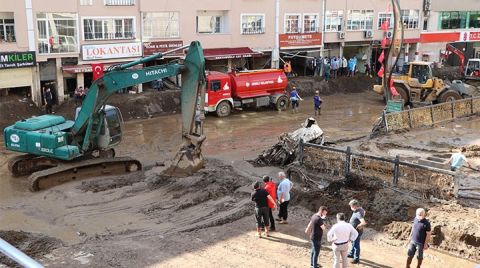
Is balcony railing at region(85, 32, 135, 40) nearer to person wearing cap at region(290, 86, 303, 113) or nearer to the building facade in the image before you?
the building facade

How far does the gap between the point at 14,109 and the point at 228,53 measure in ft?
43.5

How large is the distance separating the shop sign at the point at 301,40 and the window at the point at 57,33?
14.2 m

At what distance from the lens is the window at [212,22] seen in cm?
3384

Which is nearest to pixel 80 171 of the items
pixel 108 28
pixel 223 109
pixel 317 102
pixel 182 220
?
pixel 182 220

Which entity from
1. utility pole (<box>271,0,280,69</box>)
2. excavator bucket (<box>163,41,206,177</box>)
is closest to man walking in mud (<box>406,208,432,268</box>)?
excavator bucket (<box>163,41,206,177</box>)

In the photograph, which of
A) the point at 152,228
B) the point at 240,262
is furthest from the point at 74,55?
the point at 240,262

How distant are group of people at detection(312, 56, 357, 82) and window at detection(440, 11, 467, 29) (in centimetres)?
1299

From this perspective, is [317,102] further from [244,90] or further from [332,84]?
[332,84]

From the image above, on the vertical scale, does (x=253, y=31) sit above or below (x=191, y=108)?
above

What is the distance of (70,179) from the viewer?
17.2 meters

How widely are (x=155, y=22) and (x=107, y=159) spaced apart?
1549 centimetres

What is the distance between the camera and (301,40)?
37.5 m

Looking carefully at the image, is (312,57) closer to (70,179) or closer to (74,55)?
(74,55)

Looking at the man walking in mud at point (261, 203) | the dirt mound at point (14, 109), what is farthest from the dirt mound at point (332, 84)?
the man walking in mud at point (261, 203)
